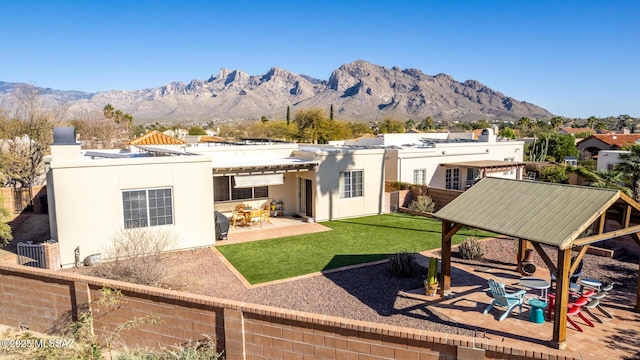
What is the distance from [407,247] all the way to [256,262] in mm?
6403

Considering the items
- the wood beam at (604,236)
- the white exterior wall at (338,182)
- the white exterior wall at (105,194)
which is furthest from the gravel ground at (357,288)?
the white exterior wall at (338,182)

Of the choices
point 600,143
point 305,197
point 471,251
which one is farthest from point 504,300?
point 600,143

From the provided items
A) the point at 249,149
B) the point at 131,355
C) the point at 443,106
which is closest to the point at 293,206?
the point at 249,149

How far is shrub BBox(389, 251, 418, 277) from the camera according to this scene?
45.2ft

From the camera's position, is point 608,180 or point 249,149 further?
point 249,149

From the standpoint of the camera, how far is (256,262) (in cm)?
1558

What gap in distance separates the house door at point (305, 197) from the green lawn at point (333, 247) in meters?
1.49

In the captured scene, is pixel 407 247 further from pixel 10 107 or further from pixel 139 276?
pixel 10 107

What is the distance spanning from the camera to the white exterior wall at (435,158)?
91.8 feet

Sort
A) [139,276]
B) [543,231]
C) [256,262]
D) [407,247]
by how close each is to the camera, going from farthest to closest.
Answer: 1. [407,247]
2. [256,262]
3. [139,276]
4. [543,231]

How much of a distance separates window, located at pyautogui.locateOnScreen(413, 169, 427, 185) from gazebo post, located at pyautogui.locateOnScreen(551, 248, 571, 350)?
20.2 m

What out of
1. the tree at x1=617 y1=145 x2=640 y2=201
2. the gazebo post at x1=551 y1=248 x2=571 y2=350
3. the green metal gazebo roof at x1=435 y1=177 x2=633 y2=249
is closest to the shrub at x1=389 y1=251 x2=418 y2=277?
the green metal gazebo roof at x1=435 y1=177 x2=633 y2=249

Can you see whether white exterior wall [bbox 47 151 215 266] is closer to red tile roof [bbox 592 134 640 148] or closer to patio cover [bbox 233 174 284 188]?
patio cover [bbox 233 174 284 188]

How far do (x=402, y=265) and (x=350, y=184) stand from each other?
9917mm
